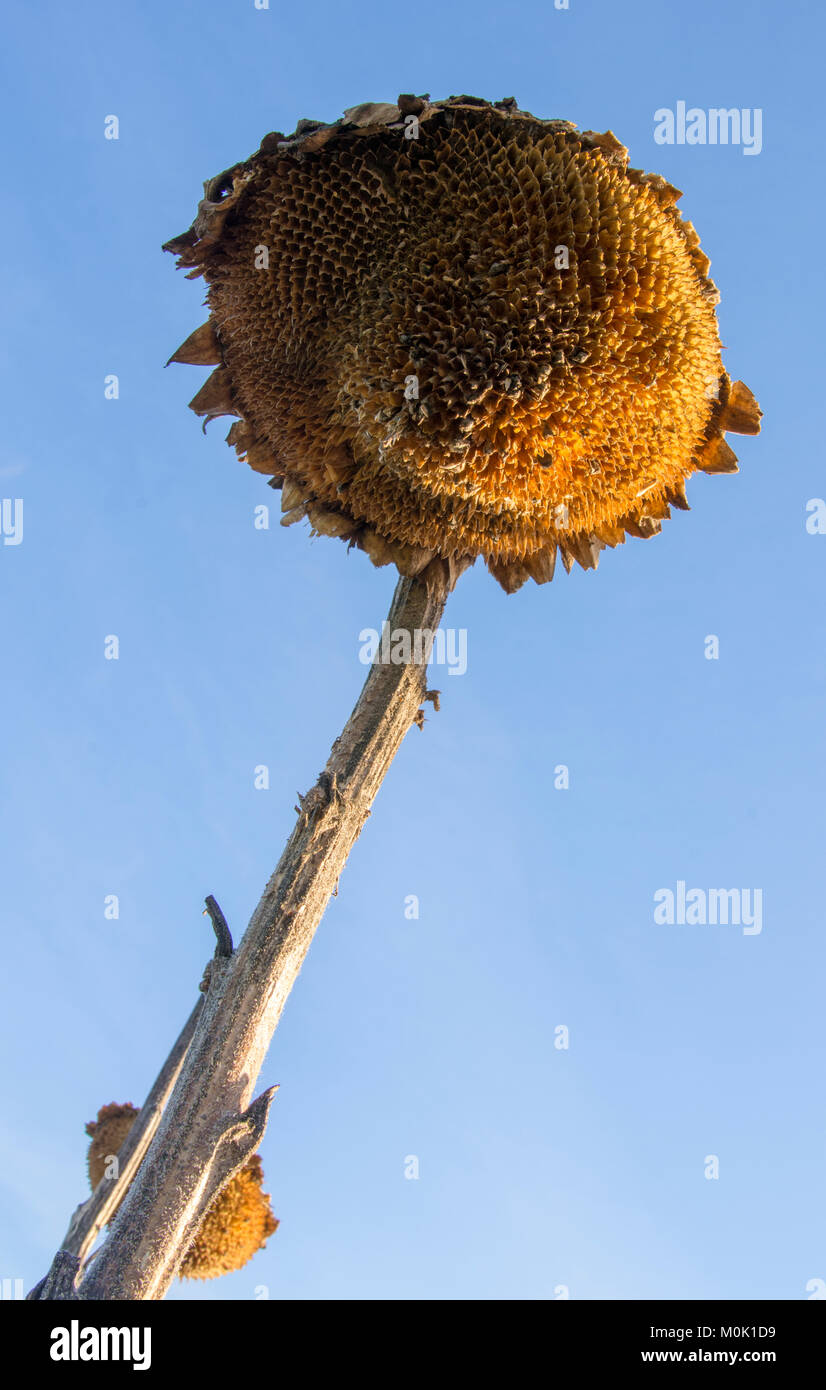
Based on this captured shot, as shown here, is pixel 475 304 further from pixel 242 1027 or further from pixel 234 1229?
pixel 234 1229

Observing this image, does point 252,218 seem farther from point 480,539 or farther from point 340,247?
point 480,539

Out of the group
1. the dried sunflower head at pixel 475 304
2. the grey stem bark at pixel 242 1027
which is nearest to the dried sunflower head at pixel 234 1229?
the grey stem bark at pixel 242 1027

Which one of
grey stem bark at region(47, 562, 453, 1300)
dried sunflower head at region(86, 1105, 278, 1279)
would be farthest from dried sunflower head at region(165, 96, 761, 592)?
dried sunflower head at region(86, 1105, 278, 1279)

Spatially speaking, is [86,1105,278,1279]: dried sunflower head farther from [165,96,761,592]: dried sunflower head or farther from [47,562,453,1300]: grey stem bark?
[165,96,761,592]: dried sunflower head

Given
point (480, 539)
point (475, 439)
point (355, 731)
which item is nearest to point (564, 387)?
point (475, 439)

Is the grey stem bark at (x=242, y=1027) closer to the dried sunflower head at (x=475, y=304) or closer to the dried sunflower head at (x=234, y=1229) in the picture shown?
the dried sunflower head at (x=475, y=304)

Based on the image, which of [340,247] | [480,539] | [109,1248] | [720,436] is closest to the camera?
[109,1248]

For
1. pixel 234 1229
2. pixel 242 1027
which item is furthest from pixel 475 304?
pixel 234 1229
